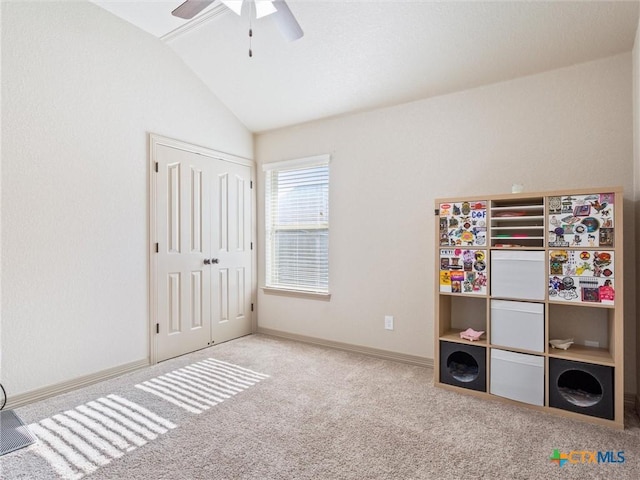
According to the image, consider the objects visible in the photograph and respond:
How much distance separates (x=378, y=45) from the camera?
279 centimetres

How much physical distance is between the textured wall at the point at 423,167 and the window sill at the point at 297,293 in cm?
8

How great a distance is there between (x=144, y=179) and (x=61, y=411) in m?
1.91

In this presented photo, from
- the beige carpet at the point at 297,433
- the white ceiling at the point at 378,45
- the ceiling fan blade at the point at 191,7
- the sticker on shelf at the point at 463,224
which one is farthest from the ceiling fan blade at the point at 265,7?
the beige carpet at the point at 297,433

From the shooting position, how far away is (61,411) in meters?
2.32

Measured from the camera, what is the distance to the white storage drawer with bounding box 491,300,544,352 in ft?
7.70

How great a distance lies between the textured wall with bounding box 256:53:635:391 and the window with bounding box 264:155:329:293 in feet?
0.47

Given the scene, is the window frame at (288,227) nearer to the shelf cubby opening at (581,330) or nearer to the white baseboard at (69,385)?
the white baseboard at (69,385)

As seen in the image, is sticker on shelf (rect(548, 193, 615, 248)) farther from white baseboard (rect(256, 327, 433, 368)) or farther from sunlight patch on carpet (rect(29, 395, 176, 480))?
sunlight patch on carpet (rect(29, 395, 176, 480))

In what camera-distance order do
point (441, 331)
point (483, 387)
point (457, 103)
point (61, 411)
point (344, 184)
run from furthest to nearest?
point (344, 184) → point (457, 103) → point (441, 331) → point (483, 387) → point (61, 411)

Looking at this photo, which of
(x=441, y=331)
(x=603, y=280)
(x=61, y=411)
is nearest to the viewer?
(x=603, y=280)

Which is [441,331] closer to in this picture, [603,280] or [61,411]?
[603,280]

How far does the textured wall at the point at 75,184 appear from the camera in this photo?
240 cm

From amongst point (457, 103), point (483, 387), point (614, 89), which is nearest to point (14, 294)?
point (483, 387)

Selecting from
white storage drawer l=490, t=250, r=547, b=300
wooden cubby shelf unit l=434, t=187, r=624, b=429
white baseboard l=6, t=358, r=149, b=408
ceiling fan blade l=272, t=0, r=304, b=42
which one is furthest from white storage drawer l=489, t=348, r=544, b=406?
white baseboard l=6, t=358, r=149, b=408
